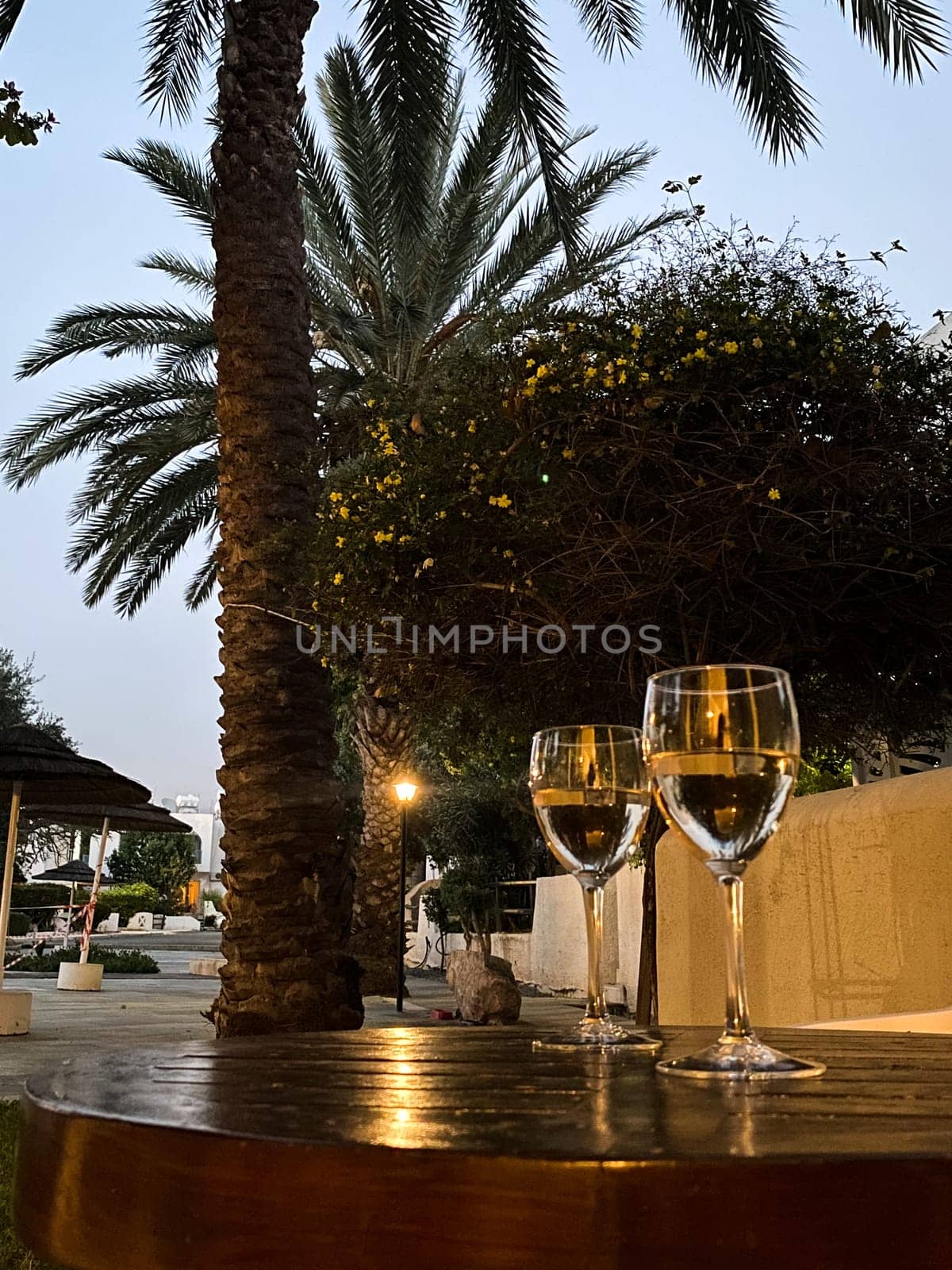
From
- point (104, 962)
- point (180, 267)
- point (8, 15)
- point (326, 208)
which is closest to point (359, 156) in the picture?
point (326, 208)

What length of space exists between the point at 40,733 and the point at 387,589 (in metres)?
7.24

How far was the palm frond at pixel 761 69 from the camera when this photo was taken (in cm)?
806

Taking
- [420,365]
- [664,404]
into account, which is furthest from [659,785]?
[420,365]

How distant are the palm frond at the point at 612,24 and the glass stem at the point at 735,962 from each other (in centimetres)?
946

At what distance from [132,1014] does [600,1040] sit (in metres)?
11.1

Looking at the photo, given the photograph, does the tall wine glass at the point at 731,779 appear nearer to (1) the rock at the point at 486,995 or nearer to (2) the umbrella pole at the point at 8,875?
(2) the umbrella pole at the point at 8,875

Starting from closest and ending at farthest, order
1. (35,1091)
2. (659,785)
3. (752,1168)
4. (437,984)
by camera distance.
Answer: (752,1168), (35,1091), (659,785), (437,984)

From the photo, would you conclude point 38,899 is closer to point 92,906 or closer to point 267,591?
point 92,906

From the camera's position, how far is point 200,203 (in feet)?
40.4

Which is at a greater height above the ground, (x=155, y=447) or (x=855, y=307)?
(x=155, y=447)

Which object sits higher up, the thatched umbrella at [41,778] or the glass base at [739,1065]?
the thatched umbrella at [41,778]

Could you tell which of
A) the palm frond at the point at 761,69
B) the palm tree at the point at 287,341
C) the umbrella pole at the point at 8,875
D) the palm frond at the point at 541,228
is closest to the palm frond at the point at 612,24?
the palm tree at the point at 287,341

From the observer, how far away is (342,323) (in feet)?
39.0

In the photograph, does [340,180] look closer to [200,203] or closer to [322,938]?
[200,203]
